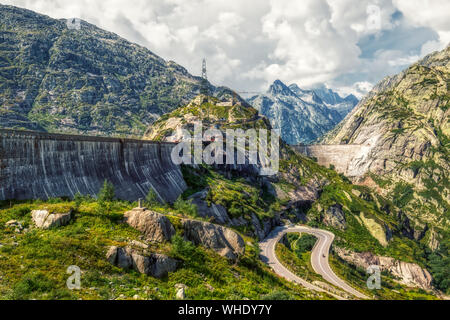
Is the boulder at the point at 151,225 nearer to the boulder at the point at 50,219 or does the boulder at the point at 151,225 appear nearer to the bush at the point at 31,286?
the boulder at the point at 50,219

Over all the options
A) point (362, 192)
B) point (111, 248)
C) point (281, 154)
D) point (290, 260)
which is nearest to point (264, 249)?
point (290, 260)

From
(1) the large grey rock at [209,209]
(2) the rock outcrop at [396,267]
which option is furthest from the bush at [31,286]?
(2) the rock outcrop at [396,267]

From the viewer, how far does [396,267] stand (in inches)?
4717

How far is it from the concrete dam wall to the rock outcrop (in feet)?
291

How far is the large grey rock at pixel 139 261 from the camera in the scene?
21688 mm

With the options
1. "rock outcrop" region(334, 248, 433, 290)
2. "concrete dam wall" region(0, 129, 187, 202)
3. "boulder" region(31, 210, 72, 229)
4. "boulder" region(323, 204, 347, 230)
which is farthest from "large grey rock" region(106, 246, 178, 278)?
"boulder" region(323, 204, 347, 230)

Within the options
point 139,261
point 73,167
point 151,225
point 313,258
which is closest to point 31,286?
point 139,261

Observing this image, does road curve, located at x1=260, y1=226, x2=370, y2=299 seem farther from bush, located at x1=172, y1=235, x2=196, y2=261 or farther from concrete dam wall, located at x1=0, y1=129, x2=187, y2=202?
concrete dam wall, located at x1=0, y1=129, x2=187, y2=202

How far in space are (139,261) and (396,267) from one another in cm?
13966

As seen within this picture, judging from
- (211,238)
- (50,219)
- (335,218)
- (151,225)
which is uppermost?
(50,219)

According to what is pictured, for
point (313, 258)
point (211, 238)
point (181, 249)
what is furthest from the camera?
point (313, 258)

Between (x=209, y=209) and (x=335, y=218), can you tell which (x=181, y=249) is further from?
(x=335, y=218)

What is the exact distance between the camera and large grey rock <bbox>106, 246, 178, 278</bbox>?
71.2 ft
